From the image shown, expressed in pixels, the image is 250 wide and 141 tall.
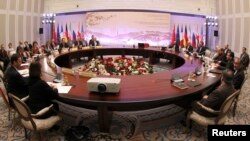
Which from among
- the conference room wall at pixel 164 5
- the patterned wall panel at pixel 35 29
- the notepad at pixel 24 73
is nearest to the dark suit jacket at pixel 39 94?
the notepad at pixel 24 73

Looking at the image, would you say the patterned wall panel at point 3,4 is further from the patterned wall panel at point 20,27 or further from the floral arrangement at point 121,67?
the floral arrangement at point 121,67

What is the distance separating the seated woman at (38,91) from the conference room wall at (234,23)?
10.2 metres

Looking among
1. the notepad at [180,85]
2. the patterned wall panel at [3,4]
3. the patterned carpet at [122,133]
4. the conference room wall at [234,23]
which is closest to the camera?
the patterned carpet at [122,133]

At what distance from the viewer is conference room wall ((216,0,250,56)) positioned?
11264mm

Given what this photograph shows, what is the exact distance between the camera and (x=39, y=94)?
139 inches

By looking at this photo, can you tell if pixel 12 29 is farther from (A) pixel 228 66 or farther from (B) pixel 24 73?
(A) pixel 228 66

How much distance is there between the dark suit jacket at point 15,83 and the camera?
13.2 feet

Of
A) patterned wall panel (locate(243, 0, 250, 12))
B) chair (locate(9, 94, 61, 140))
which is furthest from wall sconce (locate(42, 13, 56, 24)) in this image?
chair (locate(9, 94, 61, 140))

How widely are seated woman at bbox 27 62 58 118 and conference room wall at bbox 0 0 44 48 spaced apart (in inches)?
353

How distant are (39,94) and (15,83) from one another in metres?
0.84

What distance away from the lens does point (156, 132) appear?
4.16 meters

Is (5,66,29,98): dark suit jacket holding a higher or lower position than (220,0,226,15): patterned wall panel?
lower

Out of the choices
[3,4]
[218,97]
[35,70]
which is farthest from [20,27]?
[218,97]

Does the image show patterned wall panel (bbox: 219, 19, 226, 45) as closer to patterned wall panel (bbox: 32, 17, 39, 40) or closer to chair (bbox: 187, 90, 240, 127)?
patterned wall panel (bbox: 32, 17, 39, 40)
